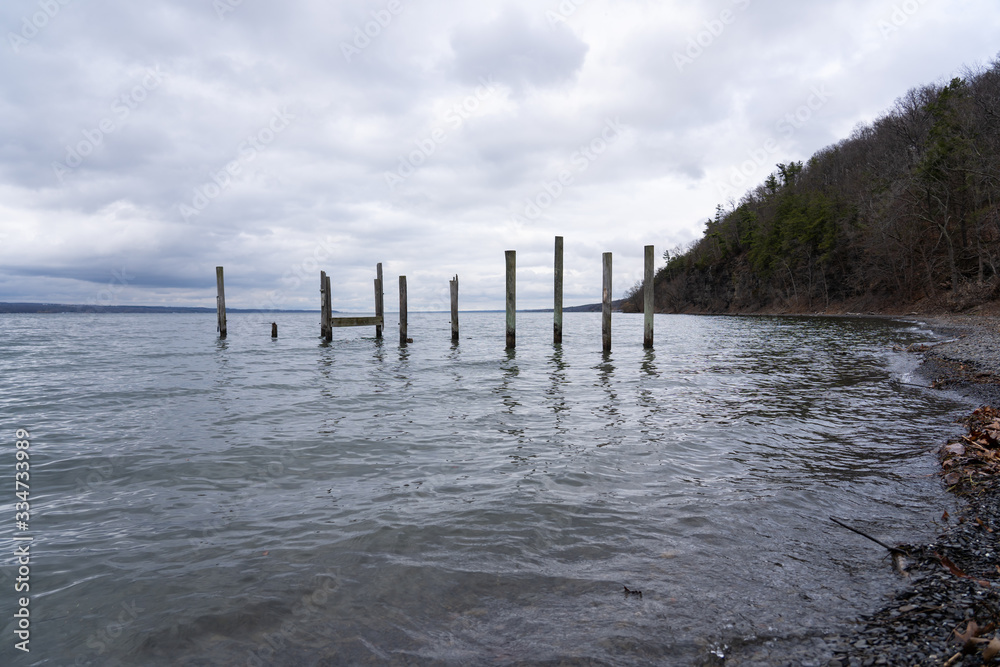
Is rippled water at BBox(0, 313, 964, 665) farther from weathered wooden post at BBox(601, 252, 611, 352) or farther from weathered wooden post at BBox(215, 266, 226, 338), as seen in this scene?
weathered wooden post at BBox(215, 266, 226, 338)

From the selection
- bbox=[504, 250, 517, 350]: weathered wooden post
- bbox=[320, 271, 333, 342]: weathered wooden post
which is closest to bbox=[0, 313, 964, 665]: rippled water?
bbox=[504, 250, 517, 350]: weathered wooden post

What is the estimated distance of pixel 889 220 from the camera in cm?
4119

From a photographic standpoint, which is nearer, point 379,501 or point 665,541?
point 665,541

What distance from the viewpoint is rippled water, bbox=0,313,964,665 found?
9.39ft

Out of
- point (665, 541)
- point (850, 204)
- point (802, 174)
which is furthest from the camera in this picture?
point (802, 174)

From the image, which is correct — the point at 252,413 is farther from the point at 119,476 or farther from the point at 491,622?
the point at 491,622

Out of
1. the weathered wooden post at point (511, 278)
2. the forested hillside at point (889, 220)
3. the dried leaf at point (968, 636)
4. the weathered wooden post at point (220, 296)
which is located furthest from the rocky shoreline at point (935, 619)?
the weathered wooden post at point (220, 296)

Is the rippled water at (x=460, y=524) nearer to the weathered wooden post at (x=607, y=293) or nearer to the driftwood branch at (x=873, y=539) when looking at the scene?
the driftwood branch at (x=873, y=539)

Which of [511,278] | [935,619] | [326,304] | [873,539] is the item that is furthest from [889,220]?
[935,619]

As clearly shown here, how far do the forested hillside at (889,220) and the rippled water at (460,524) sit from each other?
23571 millimetres

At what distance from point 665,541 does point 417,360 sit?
1661cm

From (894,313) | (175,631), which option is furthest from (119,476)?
(894,313)

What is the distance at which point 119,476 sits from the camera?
588 centimetres

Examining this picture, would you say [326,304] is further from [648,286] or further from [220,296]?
[648,286]
